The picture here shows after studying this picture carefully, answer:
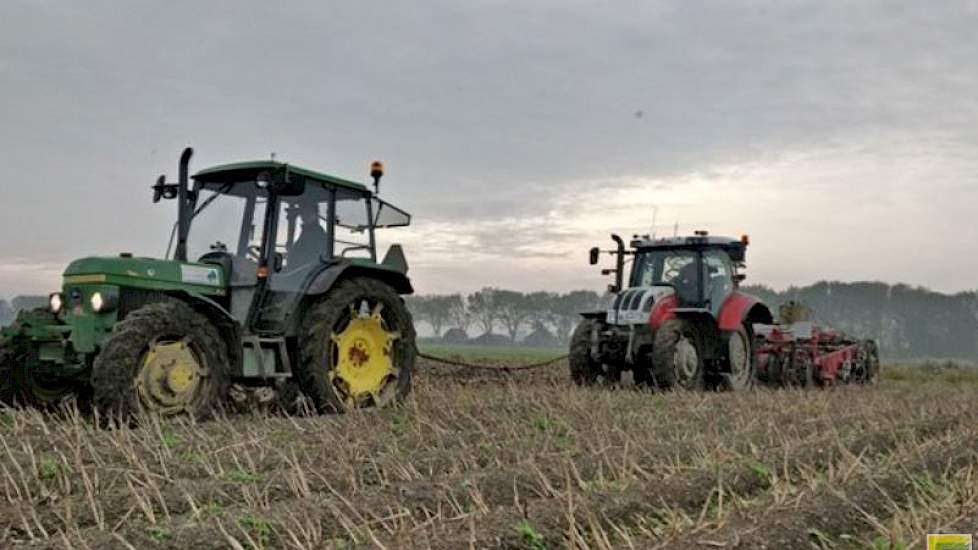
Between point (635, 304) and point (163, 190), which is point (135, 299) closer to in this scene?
point (163, 190)

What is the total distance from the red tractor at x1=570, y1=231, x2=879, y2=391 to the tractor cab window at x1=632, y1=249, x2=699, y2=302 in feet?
0.05

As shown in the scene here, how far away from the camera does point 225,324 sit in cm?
720

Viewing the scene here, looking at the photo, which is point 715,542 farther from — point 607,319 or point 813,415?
point 607,319

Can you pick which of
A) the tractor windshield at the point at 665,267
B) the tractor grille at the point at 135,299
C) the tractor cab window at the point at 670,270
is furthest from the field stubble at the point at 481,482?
the tractor windshield at the point at 665,267

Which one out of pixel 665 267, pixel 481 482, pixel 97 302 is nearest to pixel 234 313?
pixel 97 302

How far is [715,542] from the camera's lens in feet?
11.7

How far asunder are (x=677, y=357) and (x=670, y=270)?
1.62m

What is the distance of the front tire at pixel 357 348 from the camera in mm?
7516

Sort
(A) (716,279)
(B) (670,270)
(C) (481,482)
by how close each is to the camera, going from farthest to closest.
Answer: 1. (B) (670,270)
2. (A) (716,279)
3. (C) (481,482)

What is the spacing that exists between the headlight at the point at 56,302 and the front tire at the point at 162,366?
0.85 meters

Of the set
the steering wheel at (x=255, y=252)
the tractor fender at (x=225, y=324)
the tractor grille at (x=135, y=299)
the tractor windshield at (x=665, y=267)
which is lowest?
the tractor fender at (x=225, y=324)

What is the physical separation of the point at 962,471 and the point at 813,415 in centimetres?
341

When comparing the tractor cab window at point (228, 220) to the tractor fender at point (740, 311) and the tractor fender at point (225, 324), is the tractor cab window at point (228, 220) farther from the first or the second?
the tractor fender at point (740, 311)

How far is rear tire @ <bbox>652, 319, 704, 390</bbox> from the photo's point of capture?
1093cm
